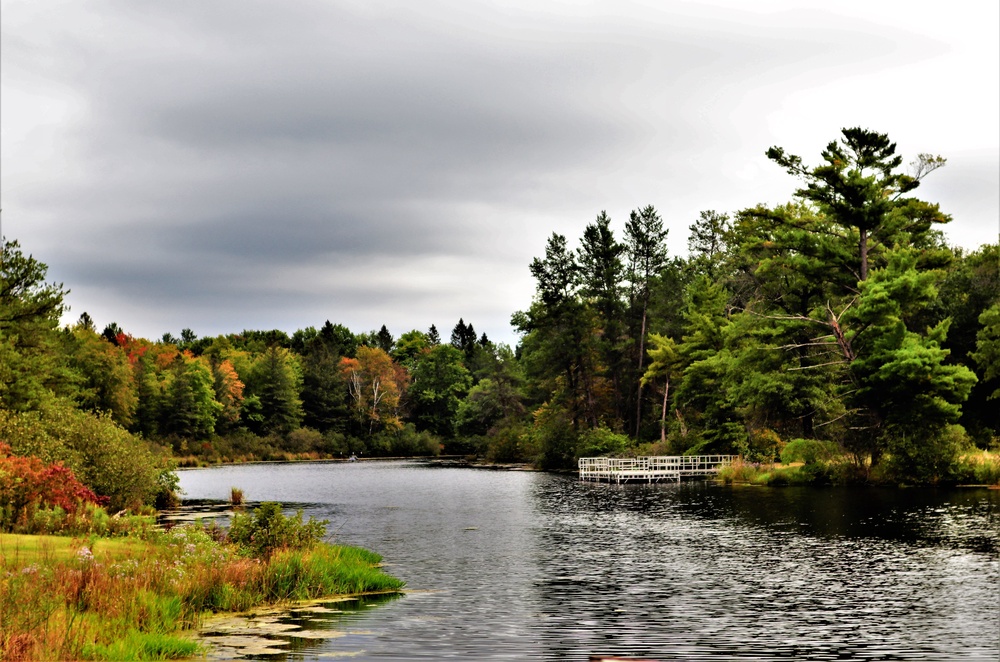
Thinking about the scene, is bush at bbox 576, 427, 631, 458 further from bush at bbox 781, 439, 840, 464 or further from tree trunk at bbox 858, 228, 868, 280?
tree trunk at bbox 858, 228, 868, 280

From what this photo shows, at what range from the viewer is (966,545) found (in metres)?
27.9

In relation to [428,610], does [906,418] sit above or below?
above

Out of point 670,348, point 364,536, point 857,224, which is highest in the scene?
point 857,224

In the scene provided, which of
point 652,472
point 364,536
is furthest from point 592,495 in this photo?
point 364,536

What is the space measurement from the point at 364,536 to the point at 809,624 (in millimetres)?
20002

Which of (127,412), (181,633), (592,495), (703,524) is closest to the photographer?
(181,633)

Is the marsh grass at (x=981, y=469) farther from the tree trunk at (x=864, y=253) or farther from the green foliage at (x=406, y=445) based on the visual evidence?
the green foliage at (x=406, y=445)

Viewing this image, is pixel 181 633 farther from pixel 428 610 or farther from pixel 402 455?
pixel 402 455

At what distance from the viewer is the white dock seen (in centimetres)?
6688

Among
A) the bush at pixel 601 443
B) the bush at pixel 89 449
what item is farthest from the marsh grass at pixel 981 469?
the bush at pixel 89 449

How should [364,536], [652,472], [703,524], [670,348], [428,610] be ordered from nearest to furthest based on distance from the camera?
[428,610] → [364,536] → [703,524] → [652,472] → [670,348]

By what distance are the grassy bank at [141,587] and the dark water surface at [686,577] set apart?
189 centimetres

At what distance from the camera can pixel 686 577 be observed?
2402 cm

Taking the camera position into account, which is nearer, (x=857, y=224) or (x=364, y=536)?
(x=364, y=536)
